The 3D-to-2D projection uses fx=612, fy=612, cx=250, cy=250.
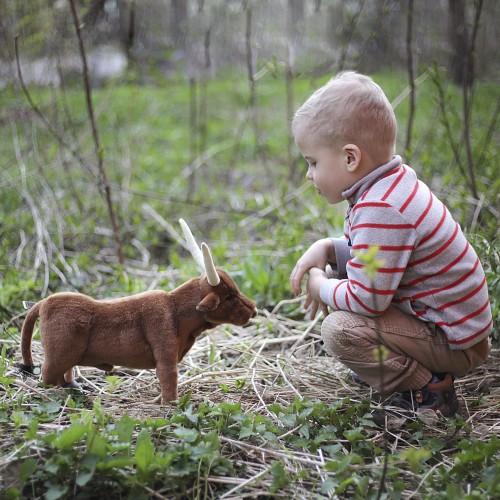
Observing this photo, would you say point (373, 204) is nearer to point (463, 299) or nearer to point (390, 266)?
point (390, 266)

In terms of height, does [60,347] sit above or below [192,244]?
below

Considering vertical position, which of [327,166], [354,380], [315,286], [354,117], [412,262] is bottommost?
[354,380]

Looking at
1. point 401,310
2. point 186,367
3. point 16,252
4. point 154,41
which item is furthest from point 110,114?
point 401,310

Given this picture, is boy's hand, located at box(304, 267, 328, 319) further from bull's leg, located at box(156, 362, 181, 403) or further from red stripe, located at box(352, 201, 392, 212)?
bull's leg, located at box(156, 362, 181, 403)

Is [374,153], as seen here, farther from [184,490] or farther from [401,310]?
[184,490]

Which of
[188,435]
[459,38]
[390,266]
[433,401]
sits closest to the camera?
[188,435]

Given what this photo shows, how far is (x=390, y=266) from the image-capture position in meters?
2.11

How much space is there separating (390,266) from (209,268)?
625 millimetres

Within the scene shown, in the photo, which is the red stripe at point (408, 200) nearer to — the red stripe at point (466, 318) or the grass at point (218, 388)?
the red stripe at point (466, 318)

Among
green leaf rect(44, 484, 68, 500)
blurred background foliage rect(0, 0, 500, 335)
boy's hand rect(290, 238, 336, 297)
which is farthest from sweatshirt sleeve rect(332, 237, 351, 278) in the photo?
green leaf rect(44, 484, 68, 500)

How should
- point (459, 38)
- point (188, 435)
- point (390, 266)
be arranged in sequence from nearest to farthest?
1. point (188, 435)
2. point (390, 266)
3. point (459, 38)

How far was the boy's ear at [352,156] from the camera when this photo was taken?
220 centimetres

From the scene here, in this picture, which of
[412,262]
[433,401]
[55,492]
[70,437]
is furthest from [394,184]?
[55,492]

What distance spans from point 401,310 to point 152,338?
93 cm
